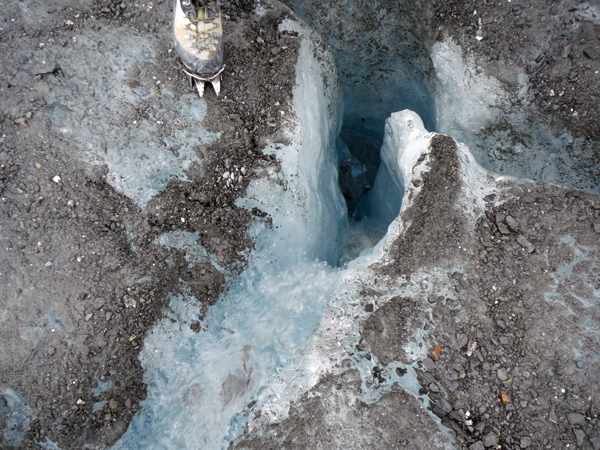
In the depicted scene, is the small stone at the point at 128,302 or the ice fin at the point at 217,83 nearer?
the small stone at the point at 128,302

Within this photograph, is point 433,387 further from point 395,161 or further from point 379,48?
point 379,48

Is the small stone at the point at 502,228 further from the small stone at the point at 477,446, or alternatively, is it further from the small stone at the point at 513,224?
the small stone at the point at 477,446

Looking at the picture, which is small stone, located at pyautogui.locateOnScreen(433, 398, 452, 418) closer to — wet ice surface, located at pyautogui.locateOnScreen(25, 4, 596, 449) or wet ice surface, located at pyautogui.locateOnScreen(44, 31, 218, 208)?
wet ice surface, located at pyautogui.locateOnScreen(25, 4, 596, 449)

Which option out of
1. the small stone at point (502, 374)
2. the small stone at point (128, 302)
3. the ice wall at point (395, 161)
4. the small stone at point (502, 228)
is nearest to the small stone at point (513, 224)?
the small stone at point (502, 228)

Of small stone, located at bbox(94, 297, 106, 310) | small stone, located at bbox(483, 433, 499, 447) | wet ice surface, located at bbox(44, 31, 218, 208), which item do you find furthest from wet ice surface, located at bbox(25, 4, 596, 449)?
small stone, located at bbox(483, 433, 499, 447)

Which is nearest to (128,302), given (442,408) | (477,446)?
(442,408)

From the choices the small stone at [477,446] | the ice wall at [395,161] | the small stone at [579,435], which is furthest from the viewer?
the ice wall at [395,161]
